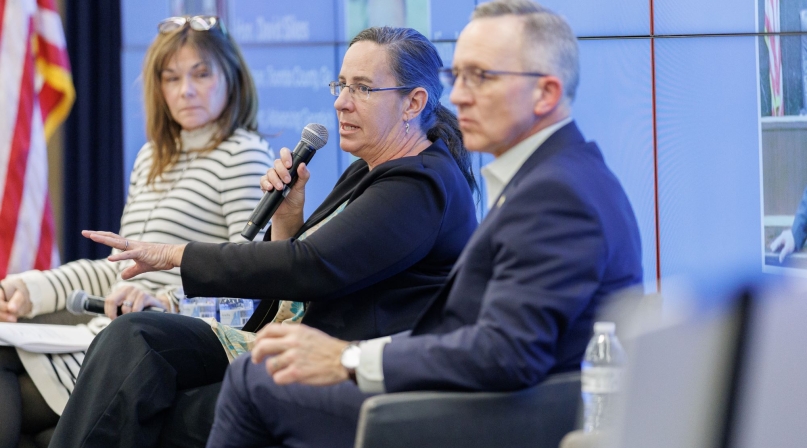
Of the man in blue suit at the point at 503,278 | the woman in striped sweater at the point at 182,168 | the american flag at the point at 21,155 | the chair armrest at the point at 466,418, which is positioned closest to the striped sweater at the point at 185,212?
the woman in striped sweater at the point at 182,168

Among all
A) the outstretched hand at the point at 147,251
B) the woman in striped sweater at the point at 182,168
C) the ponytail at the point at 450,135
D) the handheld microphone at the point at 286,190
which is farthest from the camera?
the woman in striped sweater at the point at 182,168

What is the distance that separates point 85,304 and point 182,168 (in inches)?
21.9

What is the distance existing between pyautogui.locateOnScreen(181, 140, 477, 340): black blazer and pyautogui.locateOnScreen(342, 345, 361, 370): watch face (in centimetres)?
48

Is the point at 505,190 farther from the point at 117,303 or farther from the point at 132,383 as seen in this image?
the point at 117,303

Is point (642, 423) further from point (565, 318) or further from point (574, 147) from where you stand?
point (574, 147)

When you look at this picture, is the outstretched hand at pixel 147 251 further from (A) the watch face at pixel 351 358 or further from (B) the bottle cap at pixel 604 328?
(B) the bottle cap at pixel 604 328

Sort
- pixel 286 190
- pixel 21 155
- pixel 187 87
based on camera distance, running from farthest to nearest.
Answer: pixel 21 155 → pixel 187 87 → pixel 286 190

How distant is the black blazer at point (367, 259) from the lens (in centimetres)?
193

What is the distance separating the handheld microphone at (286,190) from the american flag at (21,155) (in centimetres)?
192

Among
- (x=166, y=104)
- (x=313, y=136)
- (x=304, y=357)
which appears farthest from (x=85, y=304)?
(x=304, y=357)

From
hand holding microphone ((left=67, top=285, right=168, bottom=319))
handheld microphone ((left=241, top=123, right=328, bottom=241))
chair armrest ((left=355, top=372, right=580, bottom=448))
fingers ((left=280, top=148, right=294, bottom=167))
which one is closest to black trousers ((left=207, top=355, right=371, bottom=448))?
chair armrest ((left=355, top=372, right=580, bottom=448))

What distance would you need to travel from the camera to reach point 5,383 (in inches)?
92.0

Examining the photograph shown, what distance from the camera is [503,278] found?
1.38 meters

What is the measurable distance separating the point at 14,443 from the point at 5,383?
0.51 ft
